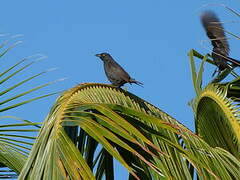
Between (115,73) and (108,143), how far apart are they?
16.8 feet

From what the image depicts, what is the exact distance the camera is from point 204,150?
353cm

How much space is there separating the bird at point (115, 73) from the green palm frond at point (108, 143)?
3.51 metres

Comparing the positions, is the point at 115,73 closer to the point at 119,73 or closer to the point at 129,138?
the point at 119,73

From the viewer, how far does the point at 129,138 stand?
263 centimetres

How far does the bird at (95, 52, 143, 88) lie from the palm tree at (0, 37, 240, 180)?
2514 mm

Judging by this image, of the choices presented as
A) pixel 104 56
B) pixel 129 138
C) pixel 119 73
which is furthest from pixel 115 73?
pixel 129 138

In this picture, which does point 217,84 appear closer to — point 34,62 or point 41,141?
point 34,62

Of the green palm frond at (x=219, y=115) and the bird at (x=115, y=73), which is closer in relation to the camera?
the green palm frond at (x=219, y=115)

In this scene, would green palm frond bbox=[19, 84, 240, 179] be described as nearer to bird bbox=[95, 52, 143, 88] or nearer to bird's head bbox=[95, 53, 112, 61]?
bird bbox=[95, 52, 143, 88]

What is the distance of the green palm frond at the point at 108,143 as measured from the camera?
258 centimetres

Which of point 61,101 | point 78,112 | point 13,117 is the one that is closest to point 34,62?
point 13,117

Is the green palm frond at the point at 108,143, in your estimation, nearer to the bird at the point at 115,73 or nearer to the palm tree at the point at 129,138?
the palm tree at the point at 129,138

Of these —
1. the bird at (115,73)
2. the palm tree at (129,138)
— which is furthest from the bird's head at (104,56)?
the palm tree at (129,138)

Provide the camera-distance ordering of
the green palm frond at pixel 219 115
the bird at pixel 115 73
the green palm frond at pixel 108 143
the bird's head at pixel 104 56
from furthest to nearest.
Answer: the bird's head at pixel 104 56 < the bird at pixel 115 73 < the green palm frond at pixel 219 115 < the green palm frond at pixel 108 143
